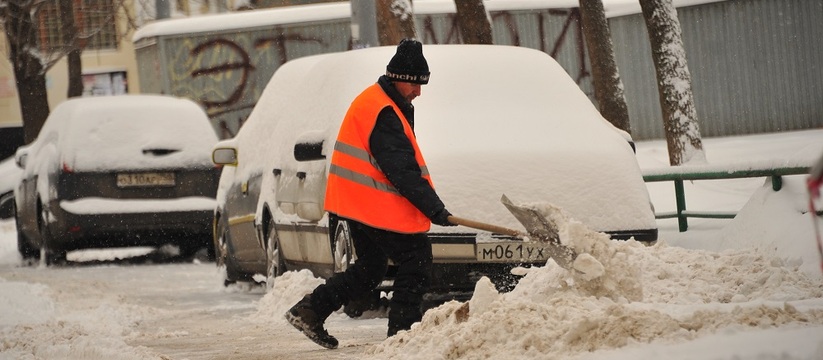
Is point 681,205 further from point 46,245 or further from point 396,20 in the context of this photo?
point 46,245

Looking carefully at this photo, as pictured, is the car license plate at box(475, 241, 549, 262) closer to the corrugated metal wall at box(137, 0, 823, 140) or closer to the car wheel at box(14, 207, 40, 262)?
the car wheel at box(14, 207, 40, 262)

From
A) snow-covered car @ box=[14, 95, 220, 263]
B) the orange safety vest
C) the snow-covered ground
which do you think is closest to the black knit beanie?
the orange safety vest

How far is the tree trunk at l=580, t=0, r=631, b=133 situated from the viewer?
1959 cm

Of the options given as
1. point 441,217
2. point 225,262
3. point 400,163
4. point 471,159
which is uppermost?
point 400,163

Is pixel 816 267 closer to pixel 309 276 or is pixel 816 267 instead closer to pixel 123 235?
pixel 309 276

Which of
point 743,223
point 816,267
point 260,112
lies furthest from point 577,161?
point 260,112

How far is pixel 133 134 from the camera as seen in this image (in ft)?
51.9

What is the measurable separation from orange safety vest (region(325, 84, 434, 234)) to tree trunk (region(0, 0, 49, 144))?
20880 mm

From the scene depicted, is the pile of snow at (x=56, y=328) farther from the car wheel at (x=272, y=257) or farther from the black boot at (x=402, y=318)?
the black boot at (x=402, y=318)

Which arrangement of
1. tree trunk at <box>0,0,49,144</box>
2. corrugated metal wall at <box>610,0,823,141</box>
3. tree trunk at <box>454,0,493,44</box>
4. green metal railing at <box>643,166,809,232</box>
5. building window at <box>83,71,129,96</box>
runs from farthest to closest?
building window at <box>83,71,129,96</box> < tree trunk at <box>0,0,49,144</box> < corrugated metal wall at <box>610,0,823,141</box> < tree trunk at <box>454,0,493,44</box> < green metal railing at <box>643,166,809,232</box>

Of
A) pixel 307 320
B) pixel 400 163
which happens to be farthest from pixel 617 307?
pixel 307 320

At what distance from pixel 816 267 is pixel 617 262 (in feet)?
7.77

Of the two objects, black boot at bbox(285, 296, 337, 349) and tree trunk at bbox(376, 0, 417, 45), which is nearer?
black boot at bbox(285, 296, 337, 349)

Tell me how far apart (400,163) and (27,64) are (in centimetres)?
2179
